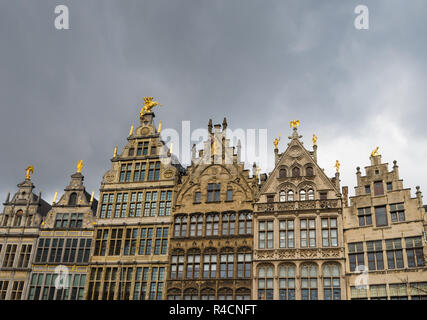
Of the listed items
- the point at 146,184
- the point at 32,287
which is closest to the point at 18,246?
the point at 32,287

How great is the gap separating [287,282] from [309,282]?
1.48 m

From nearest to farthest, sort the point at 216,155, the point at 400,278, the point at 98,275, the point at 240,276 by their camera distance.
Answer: the point at 400,278
the point at 240,276
the point at 98,275
the point at 216,155

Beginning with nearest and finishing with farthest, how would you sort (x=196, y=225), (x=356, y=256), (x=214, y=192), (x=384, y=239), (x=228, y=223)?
1. (x=384, y=239)
2. (x=356, y=256)
3. (x=228, y=223)
4. (x=196, y=225)
5. (x=214, y=192)

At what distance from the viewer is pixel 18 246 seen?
38812mm

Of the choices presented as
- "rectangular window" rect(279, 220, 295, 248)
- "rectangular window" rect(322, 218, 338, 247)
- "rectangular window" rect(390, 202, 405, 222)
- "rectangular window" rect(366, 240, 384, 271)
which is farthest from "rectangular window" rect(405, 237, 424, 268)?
"rectangular window" rect(279, 220, 295, 248)

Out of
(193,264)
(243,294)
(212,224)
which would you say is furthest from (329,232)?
(193,264)

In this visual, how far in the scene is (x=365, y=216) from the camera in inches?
1329

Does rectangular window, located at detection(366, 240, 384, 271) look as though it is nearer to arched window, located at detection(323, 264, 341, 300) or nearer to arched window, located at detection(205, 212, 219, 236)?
arched window, located at detection(323, 264, 341, 300)

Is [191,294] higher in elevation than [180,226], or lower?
lower

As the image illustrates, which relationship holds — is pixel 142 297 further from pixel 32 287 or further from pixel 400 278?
pixel 400 278

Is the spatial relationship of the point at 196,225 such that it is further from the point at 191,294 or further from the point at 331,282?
the point at 331,282

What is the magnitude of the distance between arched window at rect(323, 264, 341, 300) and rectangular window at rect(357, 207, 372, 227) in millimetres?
3649

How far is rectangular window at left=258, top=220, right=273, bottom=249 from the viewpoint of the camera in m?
34.6
